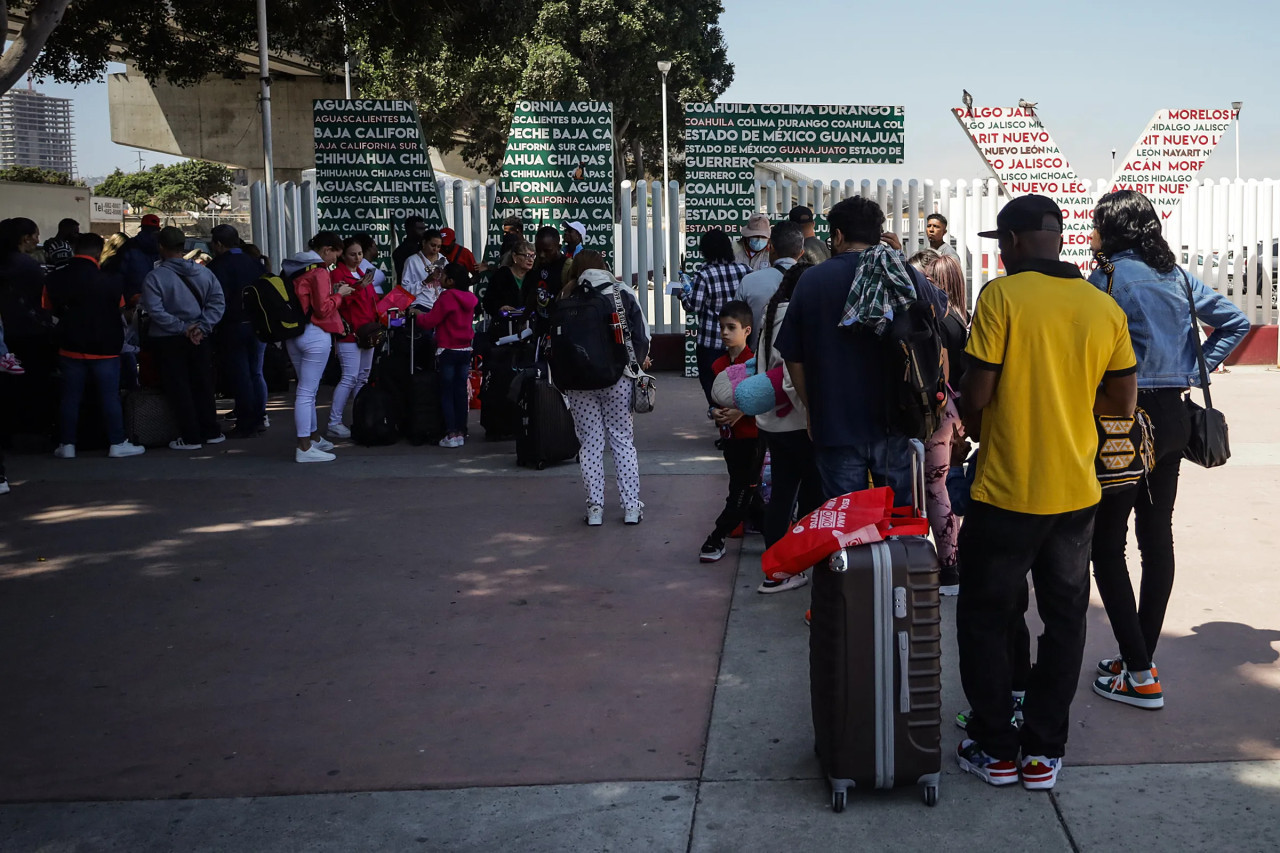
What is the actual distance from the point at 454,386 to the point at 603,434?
11.0 feet

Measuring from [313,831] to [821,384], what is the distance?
2.42 meters

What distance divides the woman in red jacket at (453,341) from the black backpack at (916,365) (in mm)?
5969

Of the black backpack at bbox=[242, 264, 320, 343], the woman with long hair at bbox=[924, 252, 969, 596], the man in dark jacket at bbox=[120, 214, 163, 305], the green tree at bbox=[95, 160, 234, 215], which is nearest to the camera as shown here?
the woman with long hair at bbox=[924, 252, 969, 596]

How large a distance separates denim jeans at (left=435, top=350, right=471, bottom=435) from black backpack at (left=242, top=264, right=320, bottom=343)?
3.85 feet

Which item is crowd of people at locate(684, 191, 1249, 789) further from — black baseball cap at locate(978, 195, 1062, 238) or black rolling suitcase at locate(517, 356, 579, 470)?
black rolling suitcase at locate(517, 356, 579, 470)

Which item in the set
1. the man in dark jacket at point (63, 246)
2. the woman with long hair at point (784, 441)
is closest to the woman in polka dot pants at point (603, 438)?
the woman with long hair at point (784, 441)

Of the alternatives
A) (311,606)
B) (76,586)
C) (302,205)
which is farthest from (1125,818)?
(302,205)

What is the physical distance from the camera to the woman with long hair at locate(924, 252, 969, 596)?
19.4 ft

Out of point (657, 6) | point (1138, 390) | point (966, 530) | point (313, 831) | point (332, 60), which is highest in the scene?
point (657, 6)

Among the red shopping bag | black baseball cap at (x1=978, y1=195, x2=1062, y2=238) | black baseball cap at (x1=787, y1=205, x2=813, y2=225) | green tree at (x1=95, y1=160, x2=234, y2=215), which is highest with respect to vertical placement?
green tree at (x1=95, y1=160, x2=234, y2=215)

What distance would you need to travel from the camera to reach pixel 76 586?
22.0 ft

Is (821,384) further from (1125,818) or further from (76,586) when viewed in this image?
(76,586)

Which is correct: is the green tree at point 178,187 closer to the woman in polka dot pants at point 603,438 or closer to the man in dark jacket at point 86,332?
the man in dark jacket at point 86,332

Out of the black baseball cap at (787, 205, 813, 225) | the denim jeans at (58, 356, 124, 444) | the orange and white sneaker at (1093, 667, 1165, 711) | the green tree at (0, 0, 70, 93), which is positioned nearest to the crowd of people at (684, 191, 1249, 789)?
the orange and white sneaker at (1093, 667, 1165, 711)
